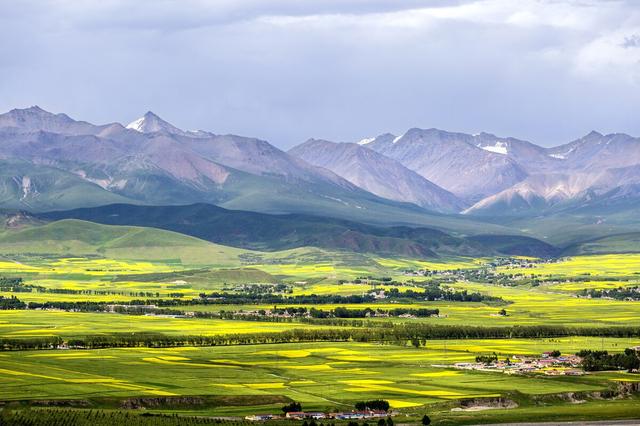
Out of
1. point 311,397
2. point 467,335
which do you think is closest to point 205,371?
point 311,397

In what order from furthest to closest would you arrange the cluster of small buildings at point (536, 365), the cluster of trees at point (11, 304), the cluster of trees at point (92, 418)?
the cluster of trees at point (11, 304)
the cluster of small buildings at point (536, 365)
the cluster of trees at point (92, 418)

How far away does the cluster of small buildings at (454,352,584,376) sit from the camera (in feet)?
391

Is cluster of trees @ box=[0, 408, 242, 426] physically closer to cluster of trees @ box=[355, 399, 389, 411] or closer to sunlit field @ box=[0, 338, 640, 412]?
sunlit field @ box=[0, 338, 640, 412]

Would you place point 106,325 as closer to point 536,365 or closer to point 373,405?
point 536,365

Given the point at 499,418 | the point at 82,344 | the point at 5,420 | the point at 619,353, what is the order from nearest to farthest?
the point at 5,420
the point at 499,418
the point at 619,353
the point at 82,344

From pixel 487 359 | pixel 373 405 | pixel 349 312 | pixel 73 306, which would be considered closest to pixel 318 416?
pixel 373 405

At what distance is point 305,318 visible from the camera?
177 meters

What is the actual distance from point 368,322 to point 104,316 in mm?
34998

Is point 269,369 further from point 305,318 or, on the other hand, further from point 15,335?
point 305,318

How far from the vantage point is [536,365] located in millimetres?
124125

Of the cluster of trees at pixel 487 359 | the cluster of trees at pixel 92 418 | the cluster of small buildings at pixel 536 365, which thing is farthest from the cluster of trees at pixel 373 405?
the cluster of trees at pixel 487 359

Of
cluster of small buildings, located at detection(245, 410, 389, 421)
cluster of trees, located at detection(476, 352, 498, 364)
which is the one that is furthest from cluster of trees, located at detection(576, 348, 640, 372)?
cluster of small buildings, located at detection(245, 410, 389, 421)

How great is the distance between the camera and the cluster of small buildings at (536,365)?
Result: 11912cm

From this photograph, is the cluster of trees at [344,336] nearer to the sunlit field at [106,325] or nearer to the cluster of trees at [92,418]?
the sunlit field at [106,325]
